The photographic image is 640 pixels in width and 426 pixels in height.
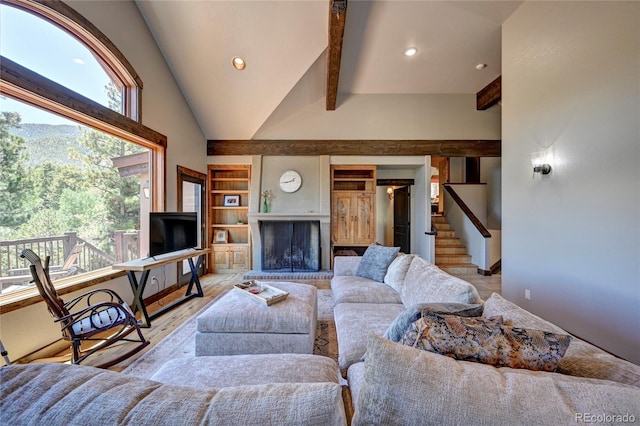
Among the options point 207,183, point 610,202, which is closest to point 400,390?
point 610,202

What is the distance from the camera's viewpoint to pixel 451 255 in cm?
564

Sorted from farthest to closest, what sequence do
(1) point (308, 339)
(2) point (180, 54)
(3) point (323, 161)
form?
(3) point (323, 161) → (2) point (180, 54) → (1) point (308, 339)

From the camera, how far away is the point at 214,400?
63 cm

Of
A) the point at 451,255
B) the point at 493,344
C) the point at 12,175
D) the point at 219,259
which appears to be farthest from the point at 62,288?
the point at 451,255

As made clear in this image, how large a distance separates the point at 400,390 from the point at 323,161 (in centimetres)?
476

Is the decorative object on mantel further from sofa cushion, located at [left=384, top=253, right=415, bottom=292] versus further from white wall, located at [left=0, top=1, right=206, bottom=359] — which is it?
sofa cushion, located at [left=384, top=253, right=415, bottom=292]

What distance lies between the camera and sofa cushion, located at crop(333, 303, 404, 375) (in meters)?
1.54

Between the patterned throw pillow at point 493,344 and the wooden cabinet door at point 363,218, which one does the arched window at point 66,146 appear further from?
the wooden cabinet door at point 363,218

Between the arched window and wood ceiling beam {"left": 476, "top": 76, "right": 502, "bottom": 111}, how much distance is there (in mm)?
5820

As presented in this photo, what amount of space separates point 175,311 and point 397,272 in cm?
290

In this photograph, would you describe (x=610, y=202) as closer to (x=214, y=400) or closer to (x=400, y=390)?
(x=400, y=390)

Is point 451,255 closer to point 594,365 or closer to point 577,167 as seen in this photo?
point 577,167

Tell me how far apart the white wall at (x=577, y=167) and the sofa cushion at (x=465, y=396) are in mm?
2406

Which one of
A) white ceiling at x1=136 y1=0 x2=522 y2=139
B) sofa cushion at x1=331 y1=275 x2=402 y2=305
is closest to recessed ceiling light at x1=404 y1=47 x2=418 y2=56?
white ceiling at x1=136 y1=0 x2=522 y2=139
